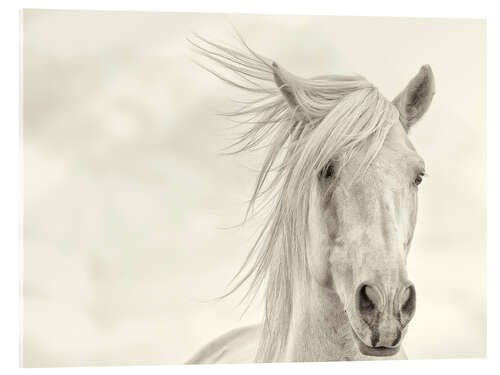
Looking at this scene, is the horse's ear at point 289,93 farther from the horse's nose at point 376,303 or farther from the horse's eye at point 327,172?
the horse's nose at point 376,303

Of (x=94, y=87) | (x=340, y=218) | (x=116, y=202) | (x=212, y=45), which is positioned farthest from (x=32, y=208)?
(x=340, y=218)

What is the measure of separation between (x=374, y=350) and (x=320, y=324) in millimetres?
168

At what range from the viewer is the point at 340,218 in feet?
6.52

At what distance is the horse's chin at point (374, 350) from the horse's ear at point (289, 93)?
0.67m

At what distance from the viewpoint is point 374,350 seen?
197cm

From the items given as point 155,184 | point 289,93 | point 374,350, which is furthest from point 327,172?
point 155,184

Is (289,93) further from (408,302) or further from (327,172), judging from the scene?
(408,302)

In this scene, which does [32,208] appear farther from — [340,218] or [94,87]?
[340,218]

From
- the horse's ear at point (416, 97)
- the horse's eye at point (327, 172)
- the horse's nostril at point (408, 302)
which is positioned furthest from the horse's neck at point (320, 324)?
the horse's ear at point (416, 97)

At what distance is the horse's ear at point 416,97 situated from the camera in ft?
7.31

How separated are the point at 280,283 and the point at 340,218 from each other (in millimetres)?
269

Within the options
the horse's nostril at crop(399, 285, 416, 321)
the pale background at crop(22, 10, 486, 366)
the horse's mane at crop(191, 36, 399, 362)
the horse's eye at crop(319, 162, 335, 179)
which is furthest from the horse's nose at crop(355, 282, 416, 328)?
the pale background at crop(22, 10, 486, 366)

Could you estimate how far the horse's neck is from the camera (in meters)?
2.00

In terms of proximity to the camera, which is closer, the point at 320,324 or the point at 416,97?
the point at 320,324
